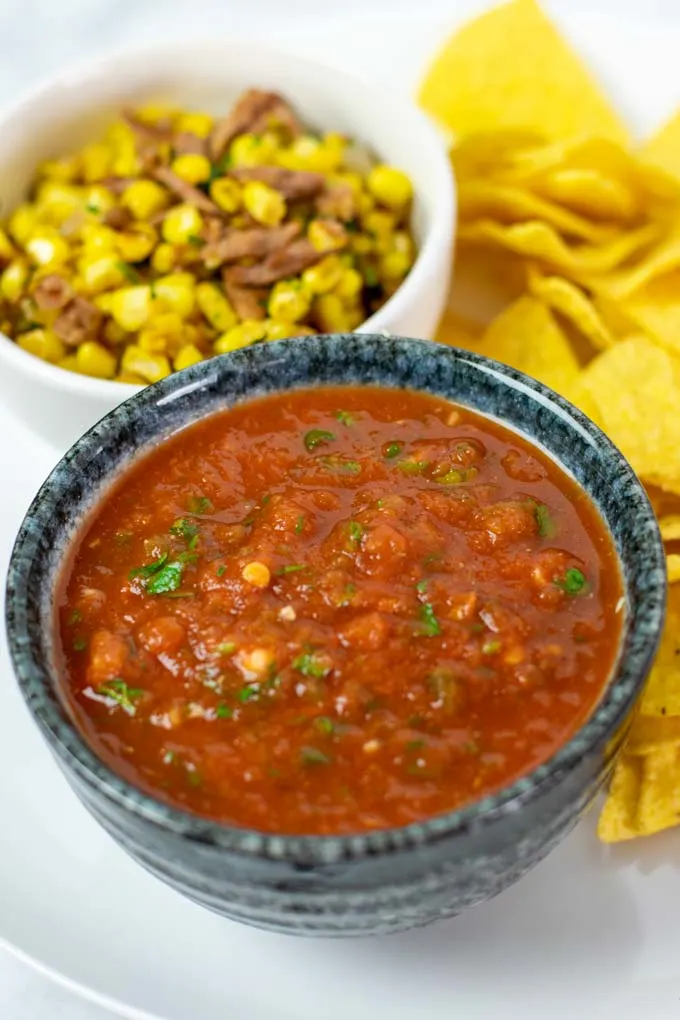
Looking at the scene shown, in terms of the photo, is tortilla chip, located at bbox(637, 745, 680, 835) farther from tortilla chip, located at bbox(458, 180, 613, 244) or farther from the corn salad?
tortilla chip, located at bbox(458, 180, 613, 244)

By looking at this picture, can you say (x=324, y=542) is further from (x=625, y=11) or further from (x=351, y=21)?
(x=625, y=11)

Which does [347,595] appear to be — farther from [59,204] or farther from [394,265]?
[59,204]

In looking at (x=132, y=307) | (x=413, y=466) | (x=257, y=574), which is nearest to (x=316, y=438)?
(x=413, y=466)

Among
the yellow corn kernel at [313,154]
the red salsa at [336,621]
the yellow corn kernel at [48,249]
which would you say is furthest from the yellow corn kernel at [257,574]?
the yellow corn kernel at [313,154]

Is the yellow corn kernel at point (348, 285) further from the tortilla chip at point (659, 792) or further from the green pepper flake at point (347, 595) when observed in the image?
the tortilla chip at point (659, 792)

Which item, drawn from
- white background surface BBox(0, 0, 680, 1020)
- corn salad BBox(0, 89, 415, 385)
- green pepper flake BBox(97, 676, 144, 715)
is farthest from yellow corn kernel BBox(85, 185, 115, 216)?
green pepper flake BBox(97, 676, 144, 715)

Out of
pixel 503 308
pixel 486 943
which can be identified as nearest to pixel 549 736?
pixel 486 943
